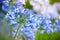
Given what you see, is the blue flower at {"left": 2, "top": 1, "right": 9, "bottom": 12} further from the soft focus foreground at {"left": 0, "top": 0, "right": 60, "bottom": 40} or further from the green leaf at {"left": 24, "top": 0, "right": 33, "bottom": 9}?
the green leaf at {"left": 24, "top": 0, "right": 33, "bottom": 9}

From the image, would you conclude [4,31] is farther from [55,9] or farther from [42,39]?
[55,9]

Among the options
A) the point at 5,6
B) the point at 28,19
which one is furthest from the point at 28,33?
the point at 5,6

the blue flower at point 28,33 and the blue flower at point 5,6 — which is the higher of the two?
the blue flower at point 5,6

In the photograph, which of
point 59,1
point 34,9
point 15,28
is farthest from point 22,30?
point 59,1

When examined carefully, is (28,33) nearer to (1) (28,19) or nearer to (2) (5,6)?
(1) (28,19)

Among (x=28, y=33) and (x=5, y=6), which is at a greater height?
(x=5, y=6)

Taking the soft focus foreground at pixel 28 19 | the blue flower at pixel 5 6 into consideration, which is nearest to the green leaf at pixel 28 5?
the soft focus foreground at pixel 28 19

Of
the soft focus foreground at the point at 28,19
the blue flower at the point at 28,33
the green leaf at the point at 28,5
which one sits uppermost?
the green leaf at the point at 28,5

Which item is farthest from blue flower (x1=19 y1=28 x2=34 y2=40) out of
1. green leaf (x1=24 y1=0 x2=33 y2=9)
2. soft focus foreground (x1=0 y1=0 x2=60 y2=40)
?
green leaf (x1=24 y1=0 x2=33 y2=9)

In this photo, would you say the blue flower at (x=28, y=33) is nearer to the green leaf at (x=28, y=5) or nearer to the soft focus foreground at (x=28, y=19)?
the soft focus foreground at (x=28, y=19)
